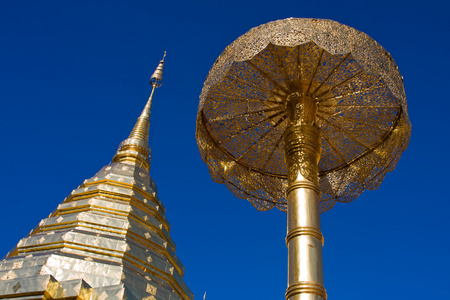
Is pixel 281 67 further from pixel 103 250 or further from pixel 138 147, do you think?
pixel 138 147

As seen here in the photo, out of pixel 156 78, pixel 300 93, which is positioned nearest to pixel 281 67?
pixel 300 93

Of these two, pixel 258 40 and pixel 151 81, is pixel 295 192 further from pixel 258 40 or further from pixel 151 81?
pixel 151 81

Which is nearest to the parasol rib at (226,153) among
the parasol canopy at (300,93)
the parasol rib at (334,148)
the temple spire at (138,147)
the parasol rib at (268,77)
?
the parasol canopy at (300,93)

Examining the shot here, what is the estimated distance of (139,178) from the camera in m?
12.3

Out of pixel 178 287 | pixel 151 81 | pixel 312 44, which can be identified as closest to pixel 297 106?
pixel 312 44

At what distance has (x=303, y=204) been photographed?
7.11 metres

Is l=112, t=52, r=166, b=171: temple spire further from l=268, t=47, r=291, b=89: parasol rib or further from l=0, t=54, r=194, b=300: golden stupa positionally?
l=268, t=47, r=291, b=89: parasol rib

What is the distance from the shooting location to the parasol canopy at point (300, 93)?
26.0ft

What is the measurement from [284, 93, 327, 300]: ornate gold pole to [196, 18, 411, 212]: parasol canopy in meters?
0.55

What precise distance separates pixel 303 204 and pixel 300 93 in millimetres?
2122

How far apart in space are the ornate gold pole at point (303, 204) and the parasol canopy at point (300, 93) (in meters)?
0.55

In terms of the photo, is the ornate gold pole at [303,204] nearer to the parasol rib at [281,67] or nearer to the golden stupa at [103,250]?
the parasol rib at [281,67]

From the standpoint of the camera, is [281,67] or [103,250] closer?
[281,67]

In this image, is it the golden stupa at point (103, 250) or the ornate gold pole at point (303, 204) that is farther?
the golden stupa at point (103, 250)
